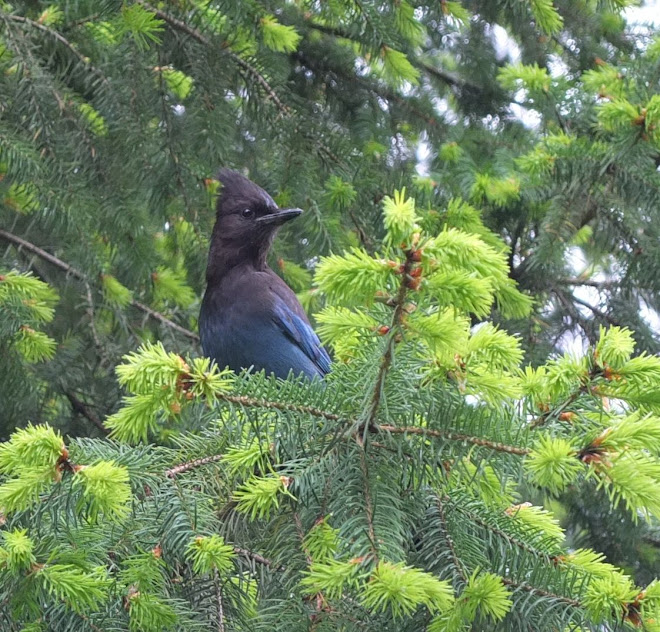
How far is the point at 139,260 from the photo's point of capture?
3.57m

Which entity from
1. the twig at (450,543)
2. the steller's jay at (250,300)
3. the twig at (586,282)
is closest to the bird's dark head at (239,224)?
the steller's jay at (250,300)

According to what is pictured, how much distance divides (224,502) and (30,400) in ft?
5.83

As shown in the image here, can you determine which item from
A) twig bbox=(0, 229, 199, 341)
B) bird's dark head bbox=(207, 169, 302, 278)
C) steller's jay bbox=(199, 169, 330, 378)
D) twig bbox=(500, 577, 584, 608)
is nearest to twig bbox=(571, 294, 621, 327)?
steller's jay bbox=(199, 169, 330, 378)

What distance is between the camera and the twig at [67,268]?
3730mm

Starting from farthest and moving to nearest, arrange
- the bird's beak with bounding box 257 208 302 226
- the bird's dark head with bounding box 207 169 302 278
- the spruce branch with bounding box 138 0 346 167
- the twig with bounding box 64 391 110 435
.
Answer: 1. the twig with bounding box 64 391 110 435
2. the bird's dark head with bounding box 207 169 302 278
3. the spruce branch with bounding box 138 0 346 167
4. the bird's beak with bounding box 257 208 302 226

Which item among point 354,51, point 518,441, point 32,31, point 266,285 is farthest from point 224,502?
point 354,51

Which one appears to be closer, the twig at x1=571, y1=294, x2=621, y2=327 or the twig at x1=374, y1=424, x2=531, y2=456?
the twig at x1=374, y1=424, x2=531, y2=456

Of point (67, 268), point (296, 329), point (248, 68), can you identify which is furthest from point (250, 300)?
point (67, 268)

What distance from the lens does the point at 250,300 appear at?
129 inches

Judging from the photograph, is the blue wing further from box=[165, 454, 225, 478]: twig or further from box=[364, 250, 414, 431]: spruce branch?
box=[364, 250, 414, 431]: spruce branch

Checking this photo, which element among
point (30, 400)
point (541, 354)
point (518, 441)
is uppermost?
point (518, 441)

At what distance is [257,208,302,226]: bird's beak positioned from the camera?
123 inches

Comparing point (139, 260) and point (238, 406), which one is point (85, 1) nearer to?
point (139, 260)

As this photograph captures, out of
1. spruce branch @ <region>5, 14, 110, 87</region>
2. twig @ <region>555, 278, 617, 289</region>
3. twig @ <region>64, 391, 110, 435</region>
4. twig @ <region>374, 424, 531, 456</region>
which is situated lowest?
twig @ <region>64, 391, 110, 435</region>
